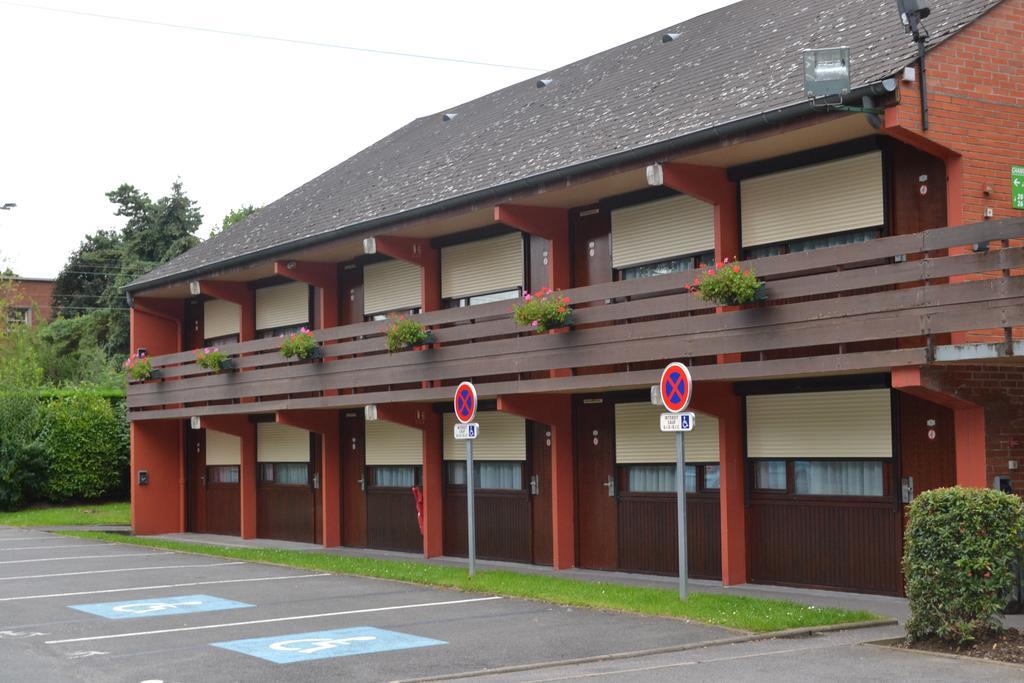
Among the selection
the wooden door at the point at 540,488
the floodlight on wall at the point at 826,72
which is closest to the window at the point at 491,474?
the wooden door at the point at 540,488

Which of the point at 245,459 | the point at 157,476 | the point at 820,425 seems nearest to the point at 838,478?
the point at 820,425

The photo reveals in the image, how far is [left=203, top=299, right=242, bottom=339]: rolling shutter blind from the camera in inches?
1150

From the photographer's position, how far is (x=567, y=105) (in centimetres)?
2270

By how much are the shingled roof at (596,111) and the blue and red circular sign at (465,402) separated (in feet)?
10.9

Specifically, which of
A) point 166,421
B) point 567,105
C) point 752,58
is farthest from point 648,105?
point 166,421

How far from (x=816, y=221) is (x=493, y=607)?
6171 mm

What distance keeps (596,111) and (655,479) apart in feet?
20.5

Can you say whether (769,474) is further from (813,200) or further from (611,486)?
(813,200)

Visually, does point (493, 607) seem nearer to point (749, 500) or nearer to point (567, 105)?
point (749, 500)

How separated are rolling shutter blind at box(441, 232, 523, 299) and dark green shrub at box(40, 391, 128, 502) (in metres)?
19.2

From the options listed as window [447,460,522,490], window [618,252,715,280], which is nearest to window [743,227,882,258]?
window [618,252,715,280]

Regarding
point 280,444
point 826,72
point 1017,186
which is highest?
point 826,72

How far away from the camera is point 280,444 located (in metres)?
27.9

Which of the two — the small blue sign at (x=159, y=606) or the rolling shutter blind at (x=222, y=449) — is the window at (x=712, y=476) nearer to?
the small blue sign at (x=159, y=606)
